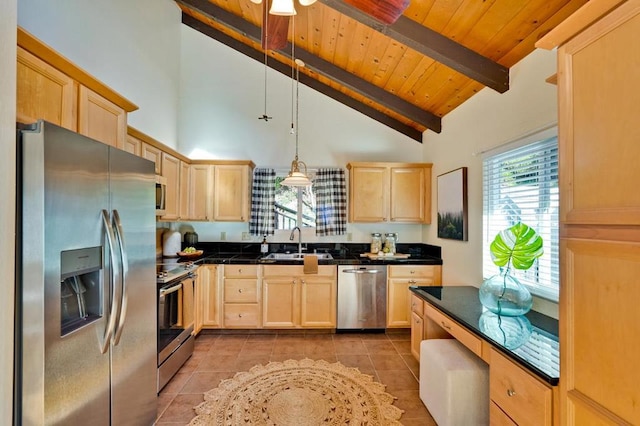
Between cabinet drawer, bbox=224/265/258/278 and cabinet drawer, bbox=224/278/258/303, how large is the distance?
6 cm

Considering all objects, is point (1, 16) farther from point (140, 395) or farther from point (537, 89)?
point (537, 89)

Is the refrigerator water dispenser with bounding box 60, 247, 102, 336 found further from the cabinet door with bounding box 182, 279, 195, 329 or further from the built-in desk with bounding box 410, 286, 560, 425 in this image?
the built-in desk with bounding box 410, 286, 560, 425

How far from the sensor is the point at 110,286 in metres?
1.38

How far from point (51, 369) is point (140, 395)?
29.0 inches

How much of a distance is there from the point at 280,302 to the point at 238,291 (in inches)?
21.0

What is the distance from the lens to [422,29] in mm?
2203

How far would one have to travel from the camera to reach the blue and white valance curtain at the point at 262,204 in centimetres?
396

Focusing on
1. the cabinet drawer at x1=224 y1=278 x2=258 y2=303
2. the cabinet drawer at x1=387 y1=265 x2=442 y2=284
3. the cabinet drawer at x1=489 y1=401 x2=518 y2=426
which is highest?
the cabinet drawer at x1=387 y1=265 x2=442 y2=284

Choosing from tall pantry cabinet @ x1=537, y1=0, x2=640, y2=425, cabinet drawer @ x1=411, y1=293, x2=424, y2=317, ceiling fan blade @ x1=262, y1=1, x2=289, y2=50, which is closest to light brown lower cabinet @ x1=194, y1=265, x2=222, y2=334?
cabinet drawer @ x1=411, y1=293, x2=424, y2=317

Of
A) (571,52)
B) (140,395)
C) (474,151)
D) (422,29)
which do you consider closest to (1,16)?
(140,395)

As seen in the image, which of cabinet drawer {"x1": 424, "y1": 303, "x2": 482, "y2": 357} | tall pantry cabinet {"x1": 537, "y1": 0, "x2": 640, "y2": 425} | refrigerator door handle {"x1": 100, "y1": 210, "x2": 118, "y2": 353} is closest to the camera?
tall pantry cabinet {"x1": 537, "y1": 0, "x2": 640, "y2": 425}

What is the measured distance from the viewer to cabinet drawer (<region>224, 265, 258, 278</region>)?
3.42 metres

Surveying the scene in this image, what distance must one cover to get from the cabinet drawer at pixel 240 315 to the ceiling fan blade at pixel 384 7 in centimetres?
317

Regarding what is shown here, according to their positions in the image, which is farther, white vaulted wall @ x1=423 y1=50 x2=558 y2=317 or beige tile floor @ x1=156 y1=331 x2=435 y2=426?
beige tile floor @ x1=156 y1=331 x2=435 y2=426
